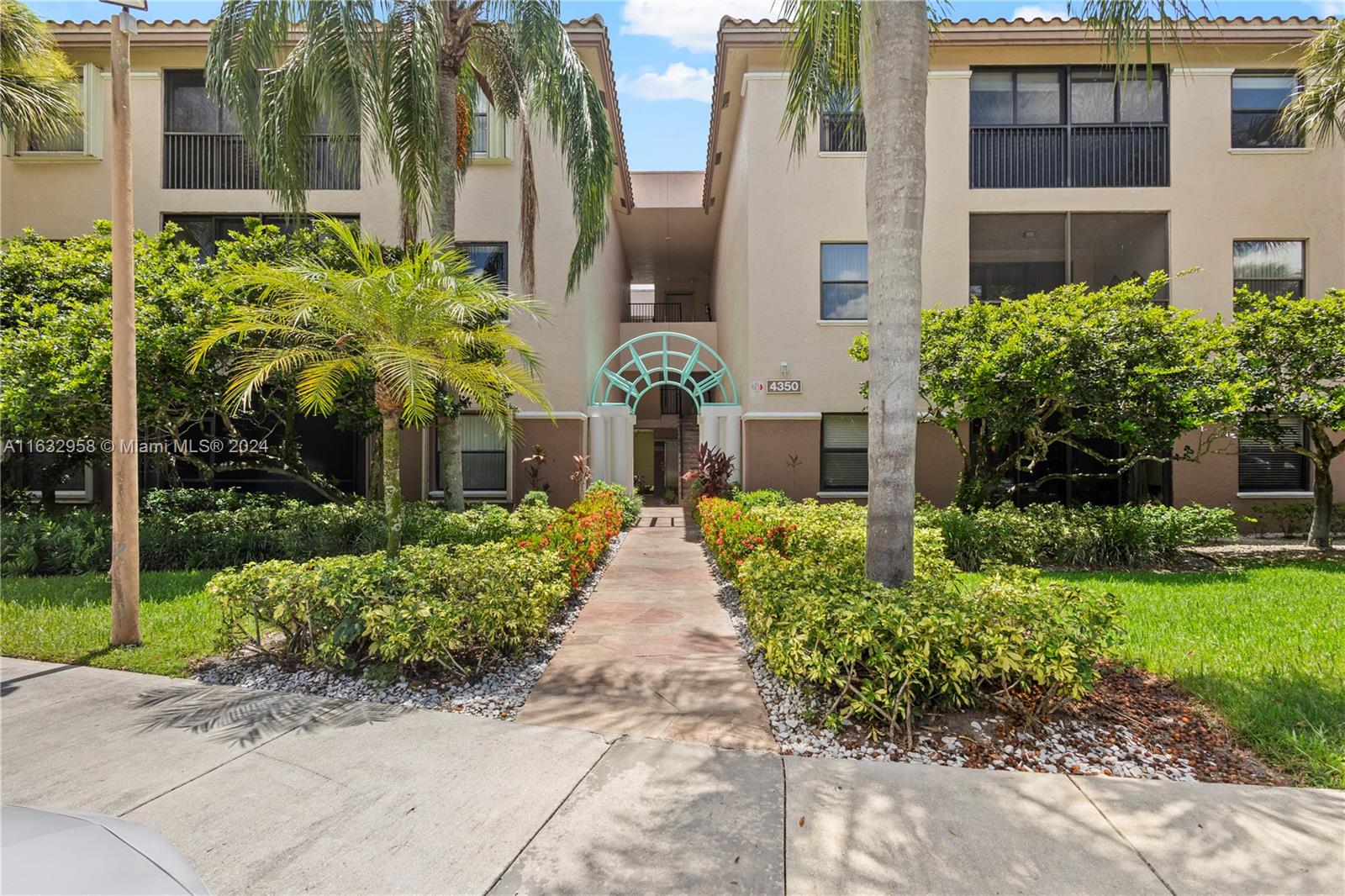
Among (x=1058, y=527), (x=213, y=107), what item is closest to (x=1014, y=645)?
(x=1058, y=527)

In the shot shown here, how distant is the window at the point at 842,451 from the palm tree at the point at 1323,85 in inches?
Result: 355

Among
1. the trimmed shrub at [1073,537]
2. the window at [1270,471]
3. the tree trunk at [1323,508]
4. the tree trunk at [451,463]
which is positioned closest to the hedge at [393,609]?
the tree trunk at [451,463]

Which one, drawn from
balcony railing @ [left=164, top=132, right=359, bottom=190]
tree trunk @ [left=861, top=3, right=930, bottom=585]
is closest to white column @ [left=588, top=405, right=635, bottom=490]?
balcony railing @ [left=164, top=132, right=359, bottom=190]

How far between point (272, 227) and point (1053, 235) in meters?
15.1

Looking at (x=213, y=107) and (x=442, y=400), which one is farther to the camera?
(x=213, y=107)

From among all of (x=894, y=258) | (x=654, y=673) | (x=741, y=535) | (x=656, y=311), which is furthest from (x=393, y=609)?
(x=656, y=311)

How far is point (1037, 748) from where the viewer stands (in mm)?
3842

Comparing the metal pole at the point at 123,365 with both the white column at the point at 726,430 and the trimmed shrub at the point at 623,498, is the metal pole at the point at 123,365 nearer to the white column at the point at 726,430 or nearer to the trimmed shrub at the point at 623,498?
the trimmed shrub at the point at 623,498

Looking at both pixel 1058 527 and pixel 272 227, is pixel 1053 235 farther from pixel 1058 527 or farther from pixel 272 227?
pixel 272 227

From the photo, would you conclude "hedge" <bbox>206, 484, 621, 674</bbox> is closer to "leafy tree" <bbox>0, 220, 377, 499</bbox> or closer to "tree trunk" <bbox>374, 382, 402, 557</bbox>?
"tree trunk" <bbox>374, 382, 402, 557</bbox>

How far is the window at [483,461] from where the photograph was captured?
14.1 meters

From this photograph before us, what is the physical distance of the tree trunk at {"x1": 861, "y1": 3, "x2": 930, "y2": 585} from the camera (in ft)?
16.2

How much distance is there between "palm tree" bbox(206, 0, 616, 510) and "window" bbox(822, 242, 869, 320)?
550 cm

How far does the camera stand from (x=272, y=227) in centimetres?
1055
